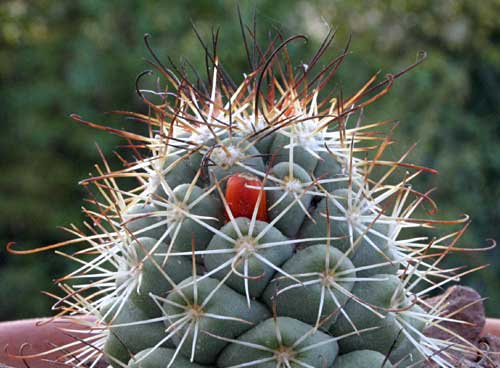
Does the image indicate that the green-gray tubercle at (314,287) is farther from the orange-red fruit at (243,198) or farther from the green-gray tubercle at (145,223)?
the green-gray tubercle at (145,223)

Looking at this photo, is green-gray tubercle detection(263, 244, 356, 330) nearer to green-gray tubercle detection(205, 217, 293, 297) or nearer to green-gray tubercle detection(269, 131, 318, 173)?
green-gray tubercle detection(205, 217, 293, 297)

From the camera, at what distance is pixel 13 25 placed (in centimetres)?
543

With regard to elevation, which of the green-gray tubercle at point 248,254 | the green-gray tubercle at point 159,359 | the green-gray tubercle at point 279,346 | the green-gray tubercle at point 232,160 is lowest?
the green-gray tubercle at point 159,359

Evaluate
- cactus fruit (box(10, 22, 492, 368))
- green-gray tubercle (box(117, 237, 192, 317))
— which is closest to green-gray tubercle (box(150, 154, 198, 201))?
cactus fruit (box(10, 22, 492, 368))

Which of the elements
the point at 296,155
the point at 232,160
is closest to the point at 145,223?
the point at 232,160

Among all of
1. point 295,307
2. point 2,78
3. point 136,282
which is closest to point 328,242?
point 295,307

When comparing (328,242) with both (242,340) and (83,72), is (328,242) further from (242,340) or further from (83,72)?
(83,72)

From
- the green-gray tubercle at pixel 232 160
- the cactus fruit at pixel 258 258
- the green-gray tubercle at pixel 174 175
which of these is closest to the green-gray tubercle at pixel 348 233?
A: the cactus fruit at pixel 258 258

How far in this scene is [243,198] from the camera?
141 centimetres

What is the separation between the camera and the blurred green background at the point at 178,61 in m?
4.68

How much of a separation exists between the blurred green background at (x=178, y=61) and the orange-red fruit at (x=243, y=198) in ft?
10.0

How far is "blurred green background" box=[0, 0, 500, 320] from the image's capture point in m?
4.68

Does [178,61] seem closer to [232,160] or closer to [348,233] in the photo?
[232,160]

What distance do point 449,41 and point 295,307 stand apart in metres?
4.25
